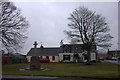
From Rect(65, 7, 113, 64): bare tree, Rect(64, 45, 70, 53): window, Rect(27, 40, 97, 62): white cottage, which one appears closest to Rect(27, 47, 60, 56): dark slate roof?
Rect(27, 40, 97, 62): white cottage

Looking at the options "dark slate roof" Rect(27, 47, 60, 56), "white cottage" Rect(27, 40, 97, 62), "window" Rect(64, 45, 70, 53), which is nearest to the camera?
"white cottage" Rect(27, 40, 97, 62)

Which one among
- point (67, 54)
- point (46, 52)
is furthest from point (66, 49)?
point (46, 52)

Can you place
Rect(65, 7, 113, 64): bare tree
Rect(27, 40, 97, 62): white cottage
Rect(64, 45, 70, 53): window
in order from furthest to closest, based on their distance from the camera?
Rect(64, 45, 70, 53): window → Rect(27, 40, 97, 62): white cottage → Rect(65, 7, 113, 64): bare tree

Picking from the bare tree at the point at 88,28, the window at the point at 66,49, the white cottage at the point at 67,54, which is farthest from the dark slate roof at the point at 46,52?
the bare tree at the point at 88,28

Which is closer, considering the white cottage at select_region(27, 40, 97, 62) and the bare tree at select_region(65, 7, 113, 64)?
the bare tree at select_region(65, 7, 113, 64)

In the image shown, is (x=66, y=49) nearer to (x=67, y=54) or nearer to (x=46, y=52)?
(x=67, y=54)

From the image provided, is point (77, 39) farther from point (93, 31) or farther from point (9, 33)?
point (9, 33)

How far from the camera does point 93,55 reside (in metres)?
54.4

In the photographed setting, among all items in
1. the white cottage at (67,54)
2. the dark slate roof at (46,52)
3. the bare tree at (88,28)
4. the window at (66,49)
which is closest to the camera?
the bare tree at (88,28)

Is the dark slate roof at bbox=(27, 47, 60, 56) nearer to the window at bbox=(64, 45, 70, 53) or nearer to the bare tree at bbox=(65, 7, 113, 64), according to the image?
the window at bbox=(64, 45, 70, 53)

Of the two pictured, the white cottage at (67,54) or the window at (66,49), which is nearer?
the white cottage at (67,54)

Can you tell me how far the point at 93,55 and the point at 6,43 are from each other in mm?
36772

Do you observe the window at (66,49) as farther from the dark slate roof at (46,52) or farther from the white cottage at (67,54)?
the dark slate roof at (46,52)

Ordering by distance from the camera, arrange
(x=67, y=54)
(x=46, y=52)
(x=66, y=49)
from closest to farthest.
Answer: (x=67, y=54) → (x=66, y=49) → (x=46, y=52)
